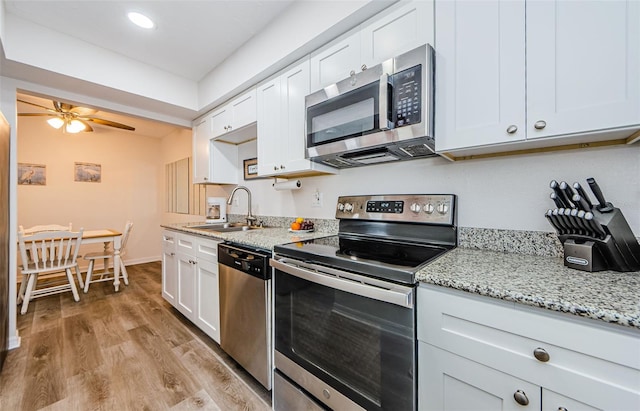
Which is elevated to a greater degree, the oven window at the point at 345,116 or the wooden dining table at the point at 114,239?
the oven window at the point at 345,116

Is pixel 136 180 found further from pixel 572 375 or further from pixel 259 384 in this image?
pixel 572 375

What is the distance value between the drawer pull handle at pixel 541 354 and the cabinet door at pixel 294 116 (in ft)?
4.61

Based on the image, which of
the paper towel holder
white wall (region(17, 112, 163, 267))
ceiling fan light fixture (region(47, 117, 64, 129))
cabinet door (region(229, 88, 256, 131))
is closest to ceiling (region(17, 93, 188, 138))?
white wall (region(17, 112, 163, 267))

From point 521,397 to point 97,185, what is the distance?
5.66m

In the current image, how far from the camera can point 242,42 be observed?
2172 millimetres

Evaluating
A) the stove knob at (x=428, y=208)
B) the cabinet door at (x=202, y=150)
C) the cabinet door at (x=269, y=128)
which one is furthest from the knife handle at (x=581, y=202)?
the cabinet door at (x=202, y=150)

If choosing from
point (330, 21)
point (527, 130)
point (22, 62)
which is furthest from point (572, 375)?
point (22, 62)

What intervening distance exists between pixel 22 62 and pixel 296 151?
2.05 meters

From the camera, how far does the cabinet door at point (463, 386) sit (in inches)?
29.3

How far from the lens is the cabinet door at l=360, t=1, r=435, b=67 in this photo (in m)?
1.22

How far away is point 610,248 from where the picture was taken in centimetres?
86

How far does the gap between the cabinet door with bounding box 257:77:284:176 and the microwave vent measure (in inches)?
36.5

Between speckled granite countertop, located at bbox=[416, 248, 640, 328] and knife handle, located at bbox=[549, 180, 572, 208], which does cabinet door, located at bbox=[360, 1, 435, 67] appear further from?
speckled granite countertop, located at bbox=[416, 248, 640, 328]

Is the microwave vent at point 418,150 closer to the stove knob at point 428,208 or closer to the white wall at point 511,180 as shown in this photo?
the white wall at point 511,180
